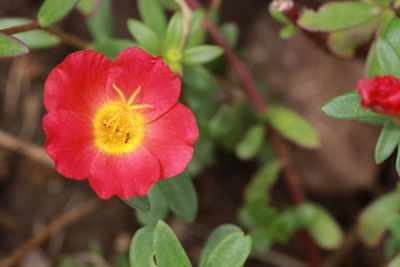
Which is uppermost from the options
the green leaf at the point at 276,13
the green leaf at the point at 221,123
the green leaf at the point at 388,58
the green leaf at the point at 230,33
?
the green leaf at the point at 388,58

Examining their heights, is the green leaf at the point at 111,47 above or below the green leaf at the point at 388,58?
below

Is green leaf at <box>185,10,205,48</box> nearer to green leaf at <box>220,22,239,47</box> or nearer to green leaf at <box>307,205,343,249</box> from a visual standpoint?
green leaf at <box>220,22,239,47</box>

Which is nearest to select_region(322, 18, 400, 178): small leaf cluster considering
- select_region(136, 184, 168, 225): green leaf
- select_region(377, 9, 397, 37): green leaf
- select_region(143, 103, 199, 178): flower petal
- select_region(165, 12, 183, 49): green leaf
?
select_region(377, 9, 397, 37): green leaf

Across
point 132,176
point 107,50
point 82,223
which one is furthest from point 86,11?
point 82,223

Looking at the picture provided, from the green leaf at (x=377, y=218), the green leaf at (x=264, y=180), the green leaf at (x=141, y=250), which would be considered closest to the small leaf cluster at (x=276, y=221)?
the green leaf at (x=264, y=180)

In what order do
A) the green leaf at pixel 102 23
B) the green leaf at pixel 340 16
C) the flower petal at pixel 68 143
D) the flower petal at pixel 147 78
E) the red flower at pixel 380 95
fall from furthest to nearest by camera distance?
the green leaf at pixel 102 23 → the green leaf at pixel 340 16 → the flower petal at pixel 147 78 → the flower petal at pixel 68 143 → the red flower at pixel 380 95

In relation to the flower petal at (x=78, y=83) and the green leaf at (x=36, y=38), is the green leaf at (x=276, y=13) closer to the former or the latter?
the flower petal at (x=78, y=83)

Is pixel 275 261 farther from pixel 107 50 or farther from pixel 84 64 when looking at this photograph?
pixel 84 64

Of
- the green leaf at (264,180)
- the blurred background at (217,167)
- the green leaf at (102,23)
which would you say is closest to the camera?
the green leaf at (102,23)
